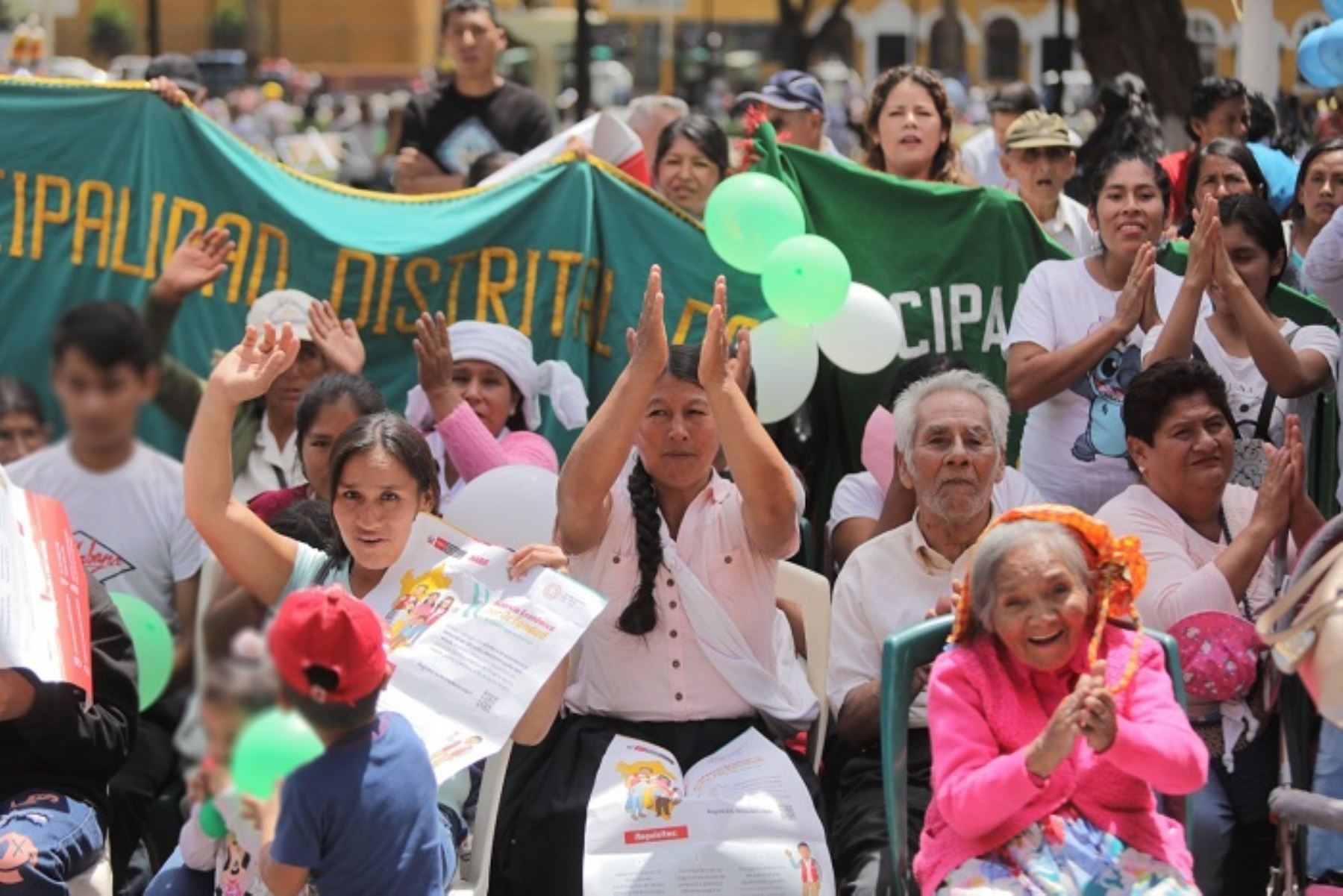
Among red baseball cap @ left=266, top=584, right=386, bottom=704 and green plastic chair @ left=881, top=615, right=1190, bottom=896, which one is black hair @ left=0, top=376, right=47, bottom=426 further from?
green plastic chair @ left=881, top=615, right=1190, bottom=896

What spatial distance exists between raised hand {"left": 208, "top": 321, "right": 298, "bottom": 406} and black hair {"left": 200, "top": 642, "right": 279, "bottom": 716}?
175cm

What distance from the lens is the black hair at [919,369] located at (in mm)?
5312

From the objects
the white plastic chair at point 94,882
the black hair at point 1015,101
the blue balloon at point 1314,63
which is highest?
the blue balloon at point 1314,63

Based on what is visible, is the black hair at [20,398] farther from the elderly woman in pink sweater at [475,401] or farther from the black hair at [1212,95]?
the black hair at [1212,95]

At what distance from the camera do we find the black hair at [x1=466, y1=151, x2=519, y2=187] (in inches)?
274

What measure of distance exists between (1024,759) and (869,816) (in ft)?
2.81

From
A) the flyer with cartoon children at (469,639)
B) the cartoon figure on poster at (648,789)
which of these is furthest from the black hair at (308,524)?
the cartoon figure on poster at (648,789)

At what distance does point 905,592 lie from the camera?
4.45 metres

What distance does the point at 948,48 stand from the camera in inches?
1420

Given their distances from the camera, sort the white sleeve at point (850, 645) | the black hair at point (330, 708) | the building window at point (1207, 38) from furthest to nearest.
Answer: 1. the building window at point (1207, 38)
2. the white sleeve at point (850, 645)
3. the black hair at point (330, 708)

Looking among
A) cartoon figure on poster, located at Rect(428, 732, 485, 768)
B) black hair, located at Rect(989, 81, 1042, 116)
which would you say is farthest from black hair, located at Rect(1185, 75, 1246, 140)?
cartoon figure on poster, located at Rect(428, 732, 485, 768)

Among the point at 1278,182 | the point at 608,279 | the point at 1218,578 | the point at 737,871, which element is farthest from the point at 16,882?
the point at 1278,182

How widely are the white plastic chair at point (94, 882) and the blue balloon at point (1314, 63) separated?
3797mm

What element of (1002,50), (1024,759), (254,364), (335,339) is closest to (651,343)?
(254,364)
